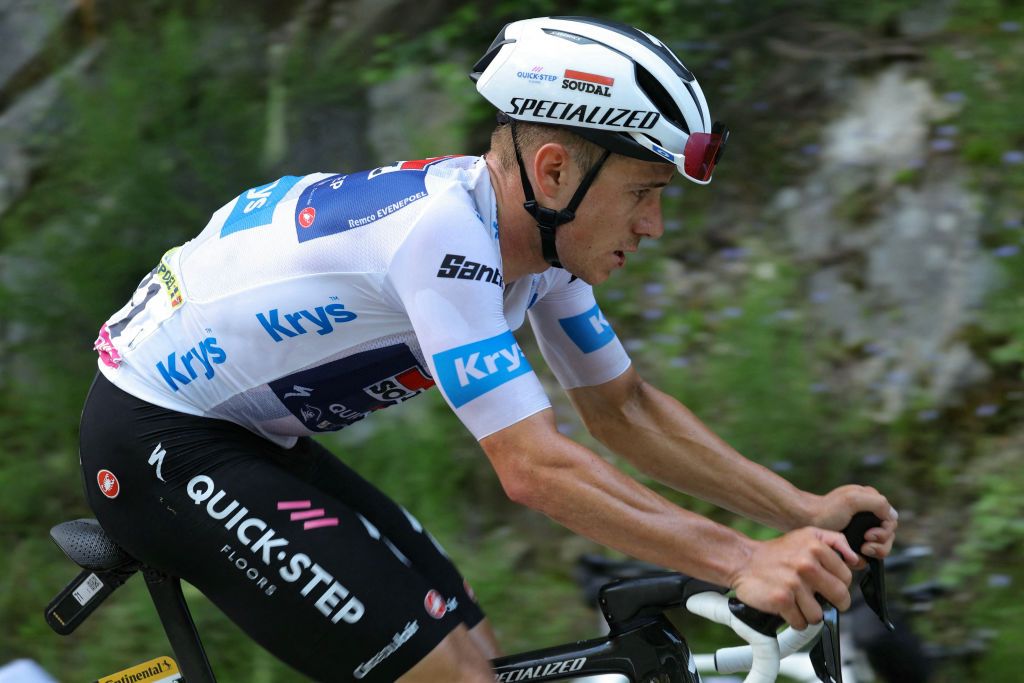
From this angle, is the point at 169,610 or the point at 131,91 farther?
the point at 131,91

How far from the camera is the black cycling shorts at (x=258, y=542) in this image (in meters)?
2.31

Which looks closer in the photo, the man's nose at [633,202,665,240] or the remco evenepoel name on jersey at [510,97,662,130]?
the remco evenepoel name on jersey at [510,97,662,130]

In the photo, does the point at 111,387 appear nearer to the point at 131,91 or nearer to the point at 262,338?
the point at 262,338

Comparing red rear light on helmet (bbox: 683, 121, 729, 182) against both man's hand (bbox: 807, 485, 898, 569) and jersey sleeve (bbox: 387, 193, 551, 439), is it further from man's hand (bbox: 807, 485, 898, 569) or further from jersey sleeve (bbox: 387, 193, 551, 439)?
man's hand (bbox: 807, 485, 898, 569)

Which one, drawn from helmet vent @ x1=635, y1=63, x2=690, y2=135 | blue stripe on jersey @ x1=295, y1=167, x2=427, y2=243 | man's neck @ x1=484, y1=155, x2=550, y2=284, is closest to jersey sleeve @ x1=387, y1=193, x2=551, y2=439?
blue stripe on jersey @ x1=295, y1=167, x2=427, y2=243

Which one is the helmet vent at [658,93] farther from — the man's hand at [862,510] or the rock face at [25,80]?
the rock face at [25,80]

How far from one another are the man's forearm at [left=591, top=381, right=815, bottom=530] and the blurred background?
3.47ft

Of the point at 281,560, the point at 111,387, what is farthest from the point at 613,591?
the point at 111,387

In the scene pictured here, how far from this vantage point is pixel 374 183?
2438 millimetres

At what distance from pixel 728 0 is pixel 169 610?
4172 mm

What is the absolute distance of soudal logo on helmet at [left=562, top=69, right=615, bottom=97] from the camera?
2.32 m

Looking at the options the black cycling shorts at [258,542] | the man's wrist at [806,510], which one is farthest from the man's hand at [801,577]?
the black cycling shorts at [258,542]

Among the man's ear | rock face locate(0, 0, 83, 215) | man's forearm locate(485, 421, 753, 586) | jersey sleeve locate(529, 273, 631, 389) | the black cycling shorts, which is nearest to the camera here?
man's forearm locate(485, 421, 753, 586)

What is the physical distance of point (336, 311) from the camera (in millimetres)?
2385
